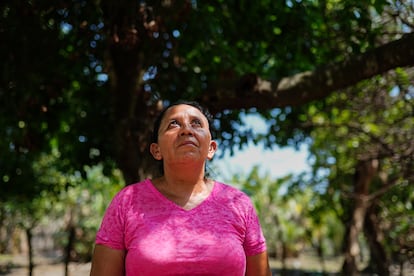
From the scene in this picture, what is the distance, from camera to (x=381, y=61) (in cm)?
470

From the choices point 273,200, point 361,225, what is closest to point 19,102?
point 361,225

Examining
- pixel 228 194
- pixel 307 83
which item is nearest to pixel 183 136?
A: pixel 228 194

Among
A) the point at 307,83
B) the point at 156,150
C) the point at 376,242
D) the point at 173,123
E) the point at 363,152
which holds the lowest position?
the point at 376,242

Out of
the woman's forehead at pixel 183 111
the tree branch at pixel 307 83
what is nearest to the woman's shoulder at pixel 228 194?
the woman's forehead at pixel 183 111

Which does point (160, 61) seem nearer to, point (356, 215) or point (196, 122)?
point (196, 122)

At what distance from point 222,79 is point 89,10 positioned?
1.50 metres

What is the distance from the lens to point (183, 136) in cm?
249

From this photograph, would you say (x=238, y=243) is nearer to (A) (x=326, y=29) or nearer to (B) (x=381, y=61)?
(B) (x=381, y=61)

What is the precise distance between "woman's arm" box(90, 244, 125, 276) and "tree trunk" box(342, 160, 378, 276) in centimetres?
825

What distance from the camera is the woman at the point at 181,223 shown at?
2.21m

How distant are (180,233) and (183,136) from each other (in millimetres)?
458

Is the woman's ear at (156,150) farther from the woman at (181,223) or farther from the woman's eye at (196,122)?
the woman's eye at (196,122)

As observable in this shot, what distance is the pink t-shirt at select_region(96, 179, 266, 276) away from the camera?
7.23 ft

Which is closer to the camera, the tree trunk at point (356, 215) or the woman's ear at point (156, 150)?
the woman's ear at point (156, 150)
